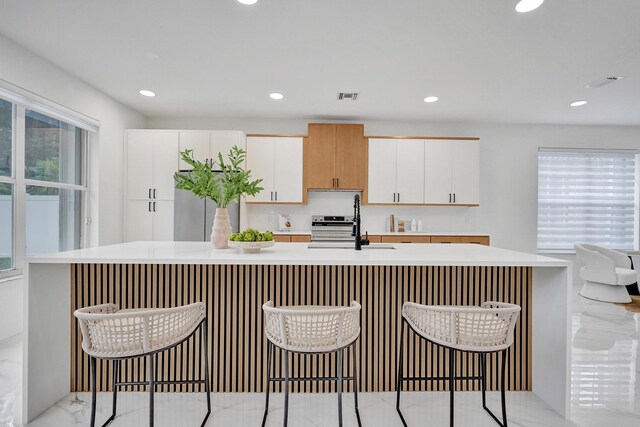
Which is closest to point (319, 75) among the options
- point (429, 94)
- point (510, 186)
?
point (429, 94)

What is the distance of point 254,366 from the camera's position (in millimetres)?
2137

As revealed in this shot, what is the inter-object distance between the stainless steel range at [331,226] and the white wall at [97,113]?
2613mm

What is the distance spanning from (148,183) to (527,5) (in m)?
4.40

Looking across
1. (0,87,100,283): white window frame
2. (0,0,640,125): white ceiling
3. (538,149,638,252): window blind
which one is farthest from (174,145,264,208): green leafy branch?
(538,149,638,252): window blind

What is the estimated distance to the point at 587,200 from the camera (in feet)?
17.5

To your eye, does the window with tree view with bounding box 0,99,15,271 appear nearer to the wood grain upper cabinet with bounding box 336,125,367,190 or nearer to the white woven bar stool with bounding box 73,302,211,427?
the white woven bar stool with bounding box 73,302,211,427

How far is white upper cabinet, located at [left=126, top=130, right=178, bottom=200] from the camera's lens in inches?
176

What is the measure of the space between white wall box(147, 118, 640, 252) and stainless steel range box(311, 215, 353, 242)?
18 centimetres

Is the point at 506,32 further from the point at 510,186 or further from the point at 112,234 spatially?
the point at 112,234

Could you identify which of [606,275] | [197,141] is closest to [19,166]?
[197,141]

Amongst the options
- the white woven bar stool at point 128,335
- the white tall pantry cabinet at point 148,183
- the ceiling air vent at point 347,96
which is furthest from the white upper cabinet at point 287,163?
the white woven bar stool at point 128,335

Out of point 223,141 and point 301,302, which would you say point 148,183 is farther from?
point 301,302

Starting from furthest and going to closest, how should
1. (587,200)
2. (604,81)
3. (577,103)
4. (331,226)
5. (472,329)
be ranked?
(587,200) → (331,226) → (577,103) → (604,81) → (472,329)

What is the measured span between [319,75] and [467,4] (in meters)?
1.52
